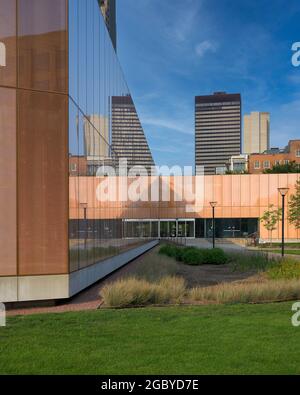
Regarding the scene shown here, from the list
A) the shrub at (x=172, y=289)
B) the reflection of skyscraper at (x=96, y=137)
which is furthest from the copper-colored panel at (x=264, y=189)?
the shrub at (x=172, y=289)

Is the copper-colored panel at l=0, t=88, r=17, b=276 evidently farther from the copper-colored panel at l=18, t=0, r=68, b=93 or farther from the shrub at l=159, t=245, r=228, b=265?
the shrub at l=159, t=245, r=228, b=265

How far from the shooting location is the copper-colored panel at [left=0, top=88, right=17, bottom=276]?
34.9 feet

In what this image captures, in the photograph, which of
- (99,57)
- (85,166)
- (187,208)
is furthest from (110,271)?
(187,208)

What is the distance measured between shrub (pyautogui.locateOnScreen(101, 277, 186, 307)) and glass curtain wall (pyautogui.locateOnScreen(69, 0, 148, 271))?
154cm

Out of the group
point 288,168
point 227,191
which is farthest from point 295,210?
point 288,168

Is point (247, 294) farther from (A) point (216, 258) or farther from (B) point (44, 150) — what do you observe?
(A) point (216, 258)

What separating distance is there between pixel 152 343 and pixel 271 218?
53.7 metres

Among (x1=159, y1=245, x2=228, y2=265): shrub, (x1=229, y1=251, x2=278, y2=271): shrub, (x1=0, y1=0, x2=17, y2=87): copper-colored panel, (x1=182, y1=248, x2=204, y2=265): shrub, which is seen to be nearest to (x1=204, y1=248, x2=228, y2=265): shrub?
(x1=159, y1=245, x2=228, y2=265): shrub

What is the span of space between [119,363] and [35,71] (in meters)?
7.94

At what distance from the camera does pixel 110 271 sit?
18.4m

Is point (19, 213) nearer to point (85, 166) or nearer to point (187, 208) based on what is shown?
point (85, 166)

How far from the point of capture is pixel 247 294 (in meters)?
11.6

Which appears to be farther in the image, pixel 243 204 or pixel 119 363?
pixel 243 204

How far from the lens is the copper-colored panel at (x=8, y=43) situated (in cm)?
1069
